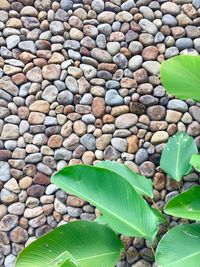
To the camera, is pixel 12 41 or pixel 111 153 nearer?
pixel 111 153

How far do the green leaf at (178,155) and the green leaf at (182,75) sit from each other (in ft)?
0.52

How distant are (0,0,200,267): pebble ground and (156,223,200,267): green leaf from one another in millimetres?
260

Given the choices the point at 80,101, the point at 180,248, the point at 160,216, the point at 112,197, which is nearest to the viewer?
the point at 180,248

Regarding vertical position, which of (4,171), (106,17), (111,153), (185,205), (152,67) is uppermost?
(106,17)

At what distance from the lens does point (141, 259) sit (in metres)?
1.49

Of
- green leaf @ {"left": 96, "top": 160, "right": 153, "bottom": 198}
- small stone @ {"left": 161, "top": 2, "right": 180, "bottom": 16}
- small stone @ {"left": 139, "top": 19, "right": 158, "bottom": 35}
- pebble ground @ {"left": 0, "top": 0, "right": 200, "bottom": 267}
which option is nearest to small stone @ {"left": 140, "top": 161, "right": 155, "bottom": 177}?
pebble ground @ {"left": 0, "top": 0, "right": 200, "bottom": 267}

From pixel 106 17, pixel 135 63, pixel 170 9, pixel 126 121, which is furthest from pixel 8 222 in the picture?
pixel 170 9

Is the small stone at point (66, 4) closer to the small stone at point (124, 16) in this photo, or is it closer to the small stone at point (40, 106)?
the small stone at point (124, 16)

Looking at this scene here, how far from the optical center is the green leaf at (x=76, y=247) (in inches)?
48.8

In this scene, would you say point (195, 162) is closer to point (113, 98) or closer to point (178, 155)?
point (178, 155)

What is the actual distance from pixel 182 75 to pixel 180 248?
509mm

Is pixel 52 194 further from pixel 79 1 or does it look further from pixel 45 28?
pixel 79 1

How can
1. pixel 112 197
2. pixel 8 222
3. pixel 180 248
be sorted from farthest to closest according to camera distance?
pixel 8 222 < pixel 112 197 < pixel 180 248

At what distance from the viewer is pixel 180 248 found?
4.00 feet
